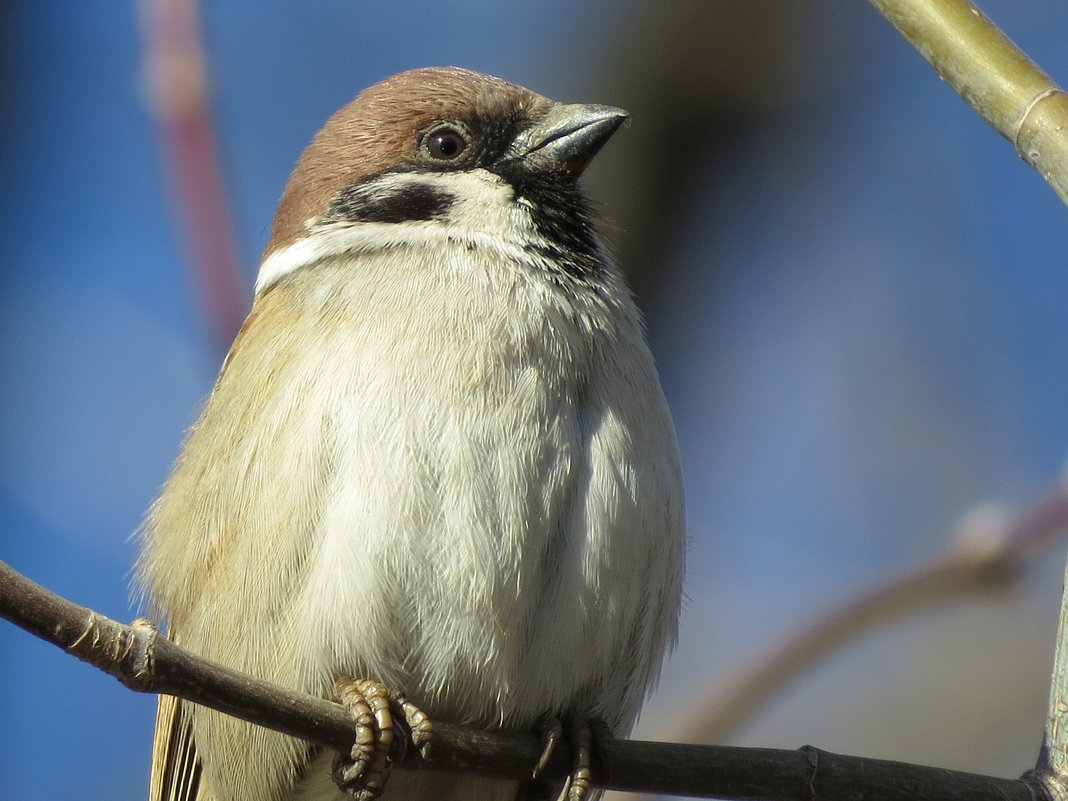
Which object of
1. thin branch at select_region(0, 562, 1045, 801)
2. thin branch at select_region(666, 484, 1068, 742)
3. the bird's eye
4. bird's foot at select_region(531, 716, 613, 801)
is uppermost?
the bird's eye

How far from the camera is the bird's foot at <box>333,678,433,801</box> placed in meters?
3.58

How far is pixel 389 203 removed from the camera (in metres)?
4.71

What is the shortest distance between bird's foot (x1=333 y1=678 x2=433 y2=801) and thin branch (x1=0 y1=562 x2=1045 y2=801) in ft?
0.15

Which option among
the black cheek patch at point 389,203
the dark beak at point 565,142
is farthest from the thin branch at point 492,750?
the dark beak at point 565,142

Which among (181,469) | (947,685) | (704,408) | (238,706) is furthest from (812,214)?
(238,706)

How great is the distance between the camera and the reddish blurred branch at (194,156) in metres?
4.46

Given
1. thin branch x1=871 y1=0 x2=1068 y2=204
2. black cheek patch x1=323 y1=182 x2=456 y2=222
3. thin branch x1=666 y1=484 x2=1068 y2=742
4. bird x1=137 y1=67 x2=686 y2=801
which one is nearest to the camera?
thin branch x1=871 y1=0 x2=1068 y2=204

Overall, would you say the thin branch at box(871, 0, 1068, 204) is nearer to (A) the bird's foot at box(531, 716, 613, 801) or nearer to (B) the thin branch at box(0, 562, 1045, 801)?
(B) the thin branch at box(0, 562, 1045, 801)

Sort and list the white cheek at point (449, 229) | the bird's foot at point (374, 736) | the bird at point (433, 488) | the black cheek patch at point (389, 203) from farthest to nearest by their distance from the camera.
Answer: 1. the black cheek patch at point (389, 203)
2. the white cheek at point (449, 229)
3. the bird at point (433, 488)
4. the bird's foot at point (374, 736)

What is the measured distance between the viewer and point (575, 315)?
4324 millimetres

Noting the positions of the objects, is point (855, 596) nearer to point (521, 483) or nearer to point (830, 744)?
point (521, 483)

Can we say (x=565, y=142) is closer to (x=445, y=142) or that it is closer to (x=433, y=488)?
(x=445, y=142)

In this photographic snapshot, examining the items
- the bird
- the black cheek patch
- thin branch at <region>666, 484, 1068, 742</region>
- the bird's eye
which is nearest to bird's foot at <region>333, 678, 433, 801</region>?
the bird

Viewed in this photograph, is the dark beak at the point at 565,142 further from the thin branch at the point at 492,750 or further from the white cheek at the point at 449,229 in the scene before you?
the thin branch at the point at 492,750
